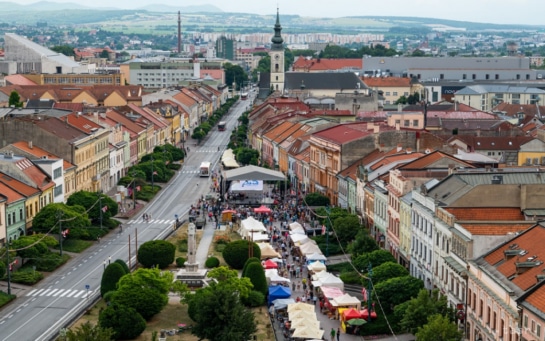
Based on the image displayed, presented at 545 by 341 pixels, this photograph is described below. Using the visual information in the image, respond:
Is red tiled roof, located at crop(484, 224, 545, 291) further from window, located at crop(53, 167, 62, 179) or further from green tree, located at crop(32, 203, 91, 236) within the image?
window, located at crop(53, 167, 62, 179)

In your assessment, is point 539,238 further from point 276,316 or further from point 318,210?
point 318,210

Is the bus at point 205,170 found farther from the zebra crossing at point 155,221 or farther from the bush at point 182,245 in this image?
the bush at point 182,245

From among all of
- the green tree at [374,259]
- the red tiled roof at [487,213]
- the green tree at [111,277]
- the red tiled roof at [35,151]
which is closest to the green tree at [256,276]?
the green tree at [111,277]

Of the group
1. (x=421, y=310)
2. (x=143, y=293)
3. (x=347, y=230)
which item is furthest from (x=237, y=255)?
(x=421, y=310)

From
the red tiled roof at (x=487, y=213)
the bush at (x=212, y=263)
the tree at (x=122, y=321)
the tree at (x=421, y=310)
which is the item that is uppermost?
the red tiled roof at (x=487, y=213)

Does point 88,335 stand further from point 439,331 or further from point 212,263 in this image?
point 212,263
